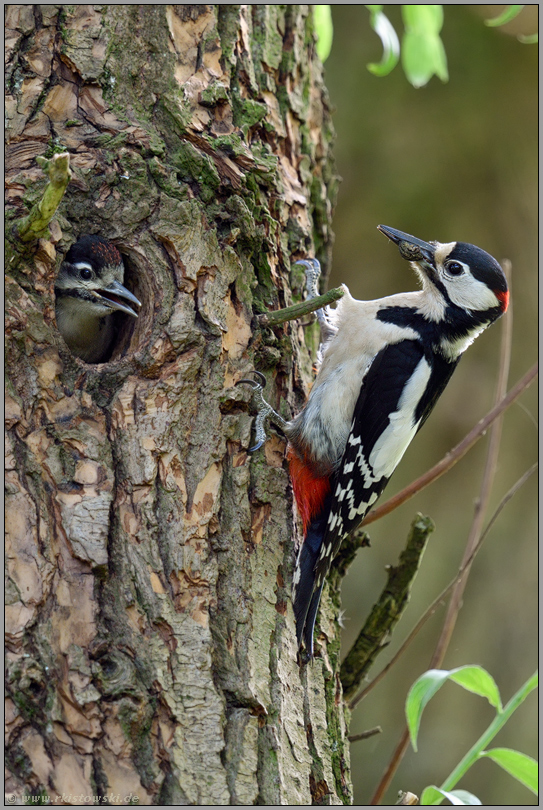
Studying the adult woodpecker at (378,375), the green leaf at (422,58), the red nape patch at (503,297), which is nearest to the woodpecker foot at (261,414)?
the adult woodpecker at (378,375)

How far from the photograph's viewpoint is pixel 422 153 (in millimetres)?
5711

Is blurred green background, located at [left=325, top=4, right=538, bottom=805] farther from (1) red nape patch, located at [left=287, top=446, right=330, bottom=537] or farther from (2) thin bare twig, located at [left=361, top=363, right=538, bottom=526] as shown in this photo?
(1) red nape patch, located at [left=287, top=446, right=330, bottom=537]

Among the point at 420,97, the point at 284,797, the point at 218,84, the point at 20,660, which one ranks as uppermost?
the point at 420,97

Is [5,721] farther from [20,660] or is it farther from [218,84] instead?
[218,84]

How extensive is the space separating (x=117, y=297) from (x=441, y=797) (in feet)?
6.50

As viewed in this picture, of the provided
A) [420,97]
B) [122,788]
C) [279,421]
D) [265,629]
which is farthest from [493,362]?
[122,788]

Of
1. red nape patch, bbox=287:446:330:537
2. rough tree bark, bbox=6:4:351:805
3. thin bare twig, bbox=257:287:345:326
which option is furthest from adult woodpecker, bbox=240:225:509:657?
thin bare twig, bbox=257:287:345:326

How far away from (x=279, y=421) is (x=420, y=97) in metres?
4.03

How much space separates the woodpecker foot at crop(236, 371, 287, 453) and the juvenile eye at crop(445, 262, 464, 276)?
43.7 inches

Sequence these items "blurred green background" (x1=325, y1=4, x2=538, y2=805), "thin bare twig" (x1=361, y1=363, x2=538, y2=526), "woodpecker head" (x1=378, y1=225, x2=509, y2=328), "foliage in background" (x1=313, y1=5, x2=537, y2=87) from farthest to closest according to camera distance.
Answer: "blurred green background" (x1=325, y1=4, x2=538, y2=805) < "foliage in background" (x1=313, y1=5, x2=537, y2=87) < "woodpecker head" (x1=378, y1=225, x2=509, y2=328) < "thin bare twig" (x1=361, y1=363, x2=538, y2=526)

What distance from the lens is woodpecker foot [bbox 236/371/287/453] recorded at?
8.21 feet

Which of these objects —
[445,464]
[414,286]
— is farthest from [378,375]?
[414,286]

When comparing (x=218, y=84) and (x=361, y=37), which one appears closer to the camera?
(x=218, y=84)

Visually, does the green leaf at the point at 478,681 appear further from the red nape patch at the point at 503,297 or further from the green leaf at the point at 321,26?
the green leaf at the point at 321,26
